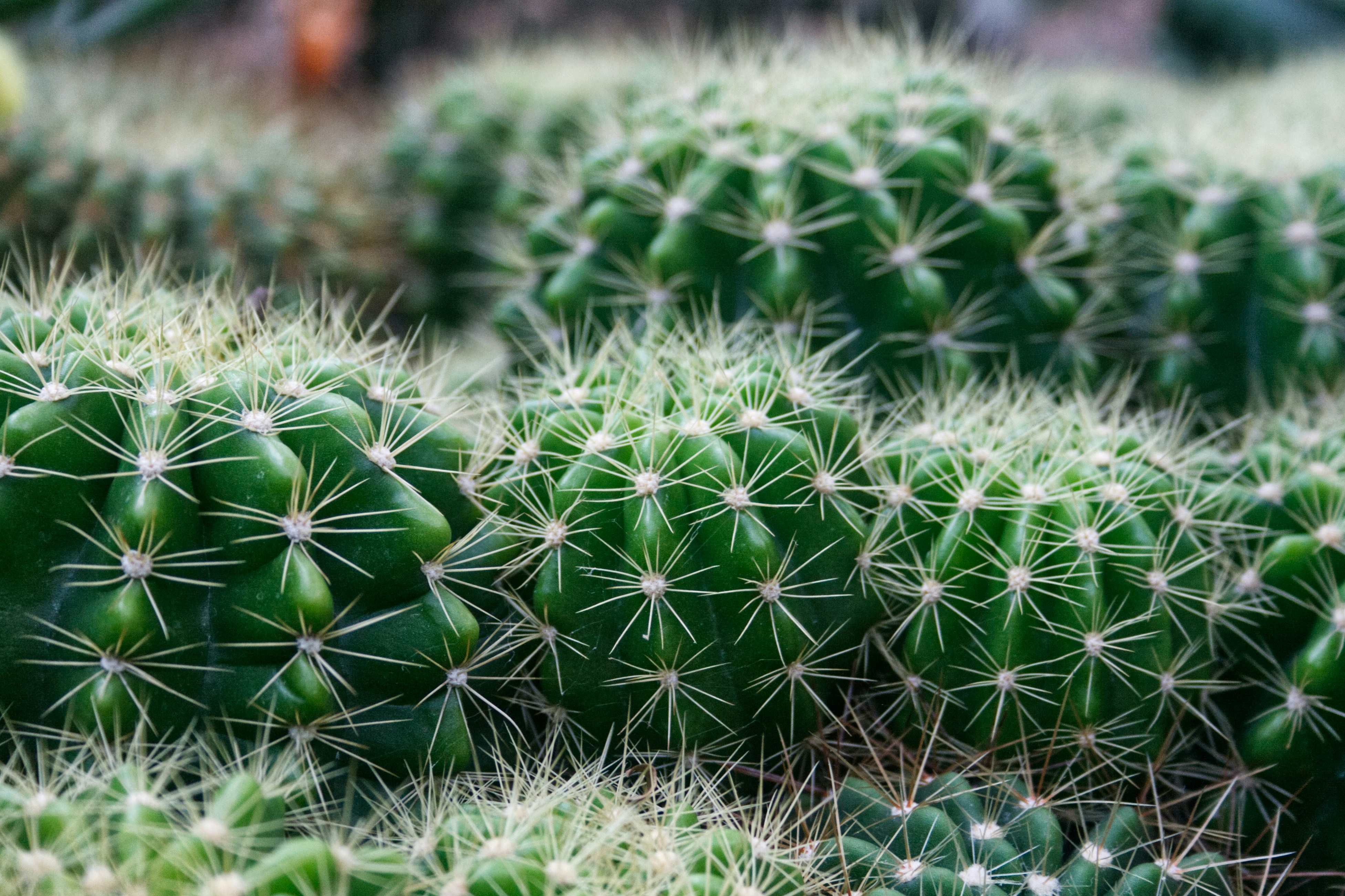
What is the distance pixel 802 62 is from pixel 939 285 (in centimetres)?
109

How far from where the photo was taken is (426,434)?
67.7 inches

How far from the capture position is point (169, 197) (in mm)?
3061

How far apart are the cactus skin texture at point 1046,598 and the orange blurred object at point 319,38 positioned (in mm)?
3626

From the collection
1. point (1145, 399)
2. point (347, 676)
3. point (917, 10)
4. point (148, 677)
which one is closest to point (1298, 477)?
point (1145, 399)

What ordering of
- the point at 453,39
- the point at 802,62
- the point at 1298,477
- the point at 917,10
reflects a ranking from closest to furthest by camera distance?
1. the point at 1298,477
2. the point at 802,62
3. the point at 453,39
4. the point at 917,10

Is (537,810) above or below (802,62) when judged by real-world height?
below

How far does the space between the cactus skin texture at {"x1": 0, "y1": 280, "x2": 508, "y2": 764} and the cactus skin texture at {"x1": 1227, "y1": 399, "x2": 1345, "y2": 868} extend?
52.5 inches

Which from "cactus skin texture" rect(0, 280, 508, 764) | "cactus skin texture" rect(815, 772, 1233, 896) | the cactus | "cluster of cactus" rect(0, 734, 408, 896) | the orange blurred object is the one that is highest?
the orange blurred object

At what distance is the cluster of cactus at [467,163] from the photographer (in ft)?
11.8

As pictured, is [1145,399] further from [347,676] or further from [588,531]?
[347,676]

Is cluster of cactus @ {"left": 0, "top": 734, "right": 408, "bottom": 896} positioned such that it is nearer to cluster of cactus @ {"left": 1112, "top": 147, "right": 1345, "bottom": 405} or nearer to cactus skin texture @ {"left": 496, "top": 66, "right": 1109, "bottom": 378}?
cactus skin texture @ {"left": 496, "top": 66, "right": 1109, "bottom": 378}

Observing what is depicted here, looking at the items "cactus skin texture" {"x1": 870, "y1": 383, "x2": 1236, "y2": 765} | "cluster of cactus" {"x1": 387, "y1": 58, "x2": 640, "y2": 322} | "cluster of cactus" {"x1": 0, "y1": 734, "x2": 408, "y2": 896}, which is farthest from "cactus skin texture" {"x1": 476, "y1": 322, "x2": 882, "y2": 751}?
"cluster of cactus" {"x1": 387, "y1": 58, "x2": 640, "y2": 322}

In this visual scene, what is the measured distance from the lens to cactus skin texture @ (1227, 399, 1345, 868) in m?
1.80

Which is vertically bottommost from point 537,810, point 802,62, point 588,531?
point 537,810
